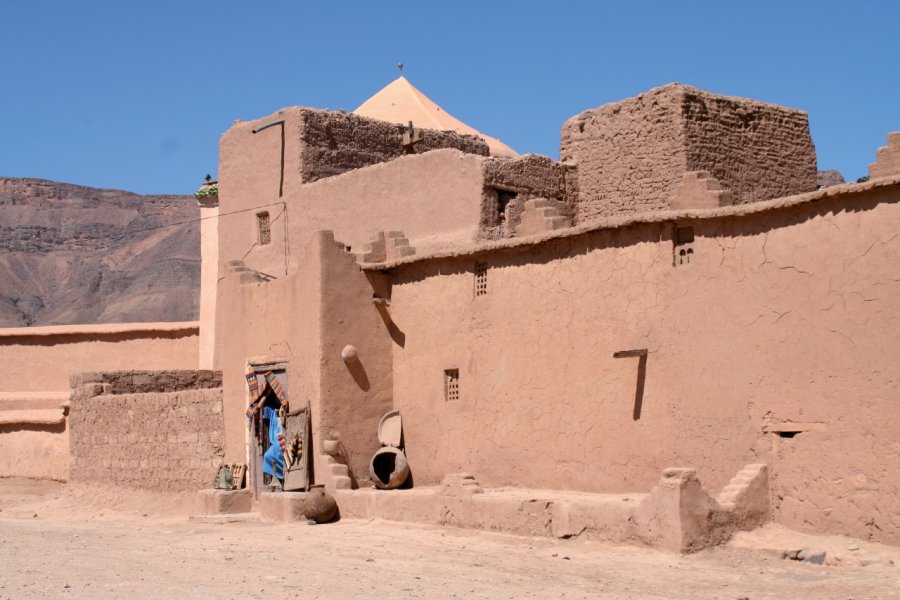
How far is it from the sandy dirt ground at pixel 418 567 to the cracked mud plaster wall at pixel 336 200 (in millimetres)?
4847

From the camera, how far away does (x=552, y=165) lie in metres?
17.6

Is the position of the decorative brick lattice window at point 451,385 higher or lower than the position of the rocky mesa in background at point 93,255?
lower

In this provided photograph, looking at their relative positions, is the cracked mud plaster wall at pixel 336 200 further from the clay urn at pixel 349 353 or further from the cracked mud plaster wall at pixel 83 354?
the cracked mud plaster wall at pixel 83 354

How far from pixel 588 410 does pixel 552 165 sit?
5259 millimetres

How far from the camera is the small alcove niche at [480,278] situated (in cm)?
1498

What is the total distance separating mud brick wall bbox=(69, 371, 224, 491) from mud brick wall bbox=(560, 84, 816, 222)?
629cm

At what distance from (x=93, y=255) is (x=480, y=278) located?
177 feet

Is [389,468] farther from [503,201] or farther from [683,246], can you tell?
[683,246]

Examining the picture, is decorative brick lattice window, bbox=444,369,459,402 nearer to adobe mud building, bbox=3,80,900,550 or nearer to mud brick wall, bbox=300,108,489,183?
Result: adobe mud building, bbox=3,80,900,550

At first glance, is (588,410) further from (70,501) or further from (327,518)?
(70,501)

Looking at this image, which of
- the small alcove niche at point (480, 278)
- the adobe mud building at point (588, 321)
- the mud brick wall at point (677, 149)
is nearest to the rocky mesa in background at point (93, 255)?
the adobe mud building at point (588, 321)

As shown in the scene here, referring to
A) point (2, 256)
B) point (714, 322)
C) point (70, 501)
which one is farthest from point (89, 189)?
point (714, 322)

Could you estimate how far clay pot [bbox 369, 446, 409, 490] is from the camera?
15531mm

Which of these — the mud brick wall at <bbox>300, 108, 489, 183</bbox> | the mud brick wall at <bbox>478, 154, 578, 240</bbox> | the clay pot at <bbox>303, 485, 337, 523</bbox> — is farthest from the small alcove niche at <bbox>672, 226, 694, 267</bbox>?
the mud brick wall at <bbox>300, 108, 489, 183</bbox>
